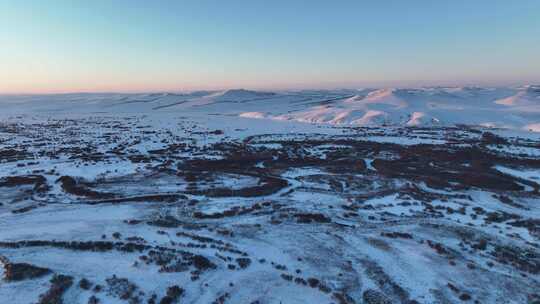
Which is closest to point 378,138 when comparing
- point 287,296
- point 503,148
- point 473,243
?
point 503,148

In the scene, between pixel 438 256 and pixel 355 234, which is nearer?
pixel 438 256

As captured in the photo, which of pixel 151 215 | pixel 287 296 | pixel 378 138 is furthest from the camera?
pixel 378 138

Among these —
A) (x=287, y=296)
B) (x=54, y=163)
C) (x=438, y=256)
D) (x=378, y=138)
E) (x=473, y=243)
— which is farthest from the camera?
(x=378, y=138)

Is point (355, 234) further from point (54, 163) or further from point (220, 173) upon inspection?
point (54, 163)

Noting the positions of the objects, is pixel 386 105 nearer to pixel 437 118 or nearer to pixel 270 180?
pixel 437 118

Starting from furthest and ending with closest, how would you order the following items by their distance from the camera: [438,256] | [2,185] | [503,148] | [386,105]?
[386,105], [503,148], [2,185], [438,256]

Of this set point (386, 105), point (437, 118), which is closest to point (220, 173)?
point (437, 118)
